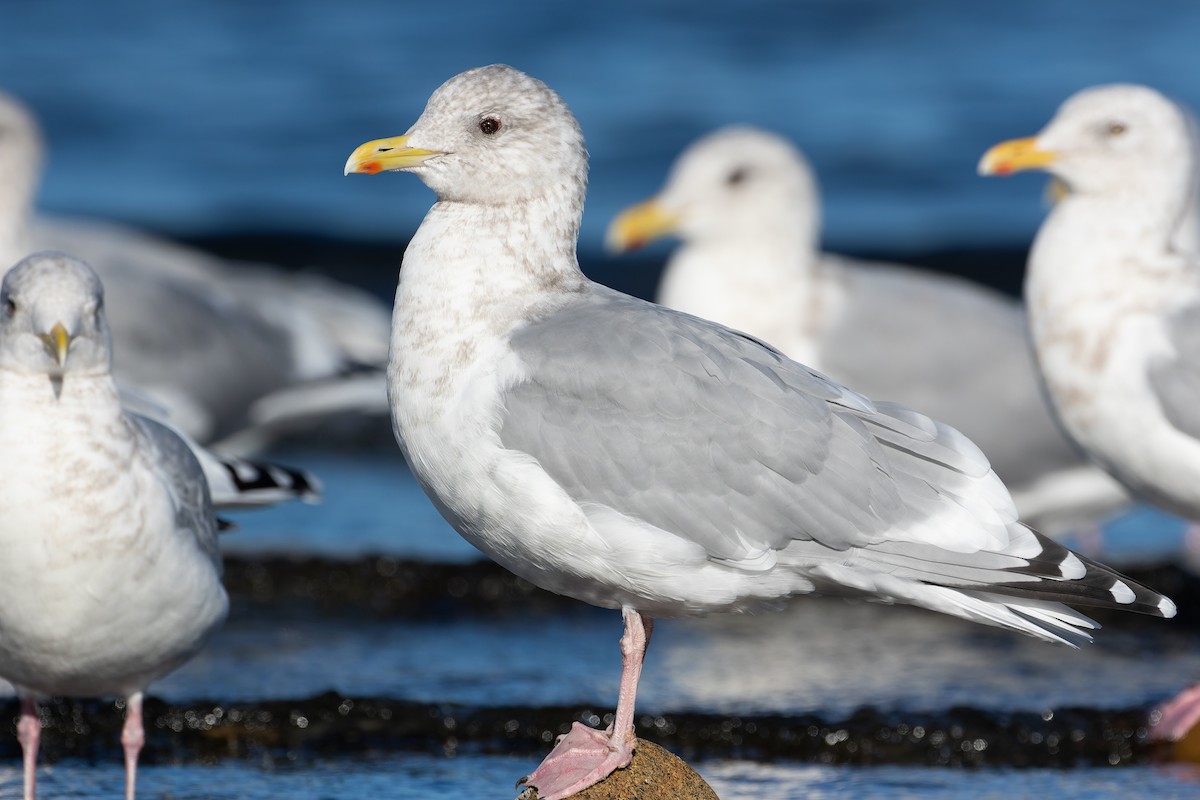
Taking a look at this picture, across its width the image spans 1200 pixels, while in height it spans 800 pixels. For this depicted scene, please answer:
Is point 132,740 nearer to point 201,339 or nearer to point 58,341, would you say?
point 58,341

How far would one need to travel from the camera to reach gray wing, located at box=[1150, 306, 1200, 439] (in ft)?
17.1

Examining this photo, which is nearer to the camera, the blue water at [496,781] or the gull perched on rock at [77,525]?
the gull perched on rock at [77,525]

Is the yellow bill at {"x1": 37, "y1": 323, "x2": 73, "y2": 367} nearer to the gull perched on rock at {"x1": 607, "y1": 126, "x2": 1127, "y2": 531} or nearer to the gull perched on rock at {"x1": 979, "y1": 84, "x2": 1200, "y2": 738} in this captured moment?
the gull perched on rock at {"x1": 979, "y1": 84, "x2": 1200, "y2": 738}

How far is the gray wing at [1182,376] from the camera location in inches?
205

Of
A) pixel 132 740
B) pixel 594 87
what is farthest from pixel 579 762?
pixel 594 87

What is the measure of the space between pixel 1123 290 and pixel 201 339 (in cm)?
406

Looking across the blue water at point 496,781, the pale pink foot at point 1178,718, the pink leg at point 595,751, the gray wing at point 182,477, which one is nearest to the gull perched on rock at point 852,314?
the pale pink foot at point 1178,718

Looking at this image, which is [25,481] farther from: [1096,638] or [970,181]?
[970,181]

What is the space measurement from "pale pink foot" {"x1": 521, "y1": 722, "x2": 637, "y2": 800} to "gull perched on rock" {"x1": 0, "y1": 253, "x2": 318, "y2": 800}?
99 cm

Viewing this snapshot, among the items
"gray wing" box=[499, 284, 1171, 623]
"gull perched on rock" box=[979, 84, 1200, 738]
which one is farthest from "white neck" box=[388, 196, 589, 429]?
"gull perched on rock" box=[979, 84, 1200, 738]

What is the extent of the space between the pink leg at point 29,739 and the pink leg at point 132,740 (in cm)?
20

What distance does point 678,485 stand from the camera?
11.8 feet

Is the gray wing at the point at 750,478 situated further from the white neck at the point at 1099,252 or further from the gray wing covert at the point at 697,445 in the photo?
the white neck at the point at 1099,252

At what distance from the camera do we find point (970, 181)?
14820mm
